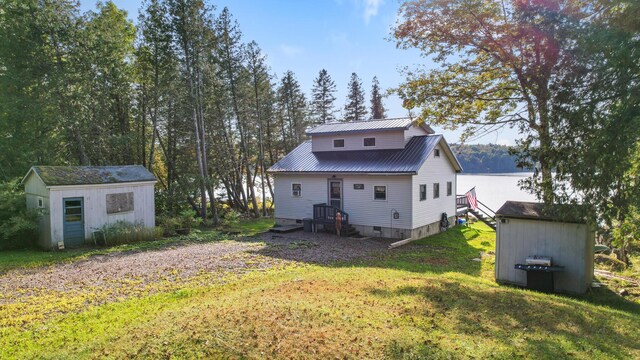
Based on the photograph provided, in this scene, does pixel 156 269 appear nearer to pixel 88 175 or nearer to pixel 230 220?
pixel 88 175

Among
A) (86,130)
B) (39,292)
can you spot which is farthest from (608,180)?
(86,130)

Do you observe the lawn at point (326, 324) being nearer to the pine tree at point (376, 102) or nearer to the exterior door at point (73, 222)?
the exterior door at point (73, 222)

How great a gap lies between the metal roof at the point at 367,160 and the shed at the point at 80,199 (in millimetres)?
6881

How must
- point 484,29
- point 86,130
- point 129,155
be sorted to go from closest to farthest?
1. point 484,29
2. point 86,130
3. point 129,155

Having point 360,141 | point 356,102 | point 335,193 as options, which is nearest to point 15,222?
point 335,193

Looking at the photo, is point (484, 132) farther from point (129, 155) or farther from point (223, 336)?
point (129, 155)

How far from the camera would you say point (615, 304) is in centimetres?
941

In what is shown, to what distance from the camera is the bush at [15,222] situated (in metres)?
14.0

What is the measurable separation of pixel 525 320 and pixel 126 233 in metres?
15.1

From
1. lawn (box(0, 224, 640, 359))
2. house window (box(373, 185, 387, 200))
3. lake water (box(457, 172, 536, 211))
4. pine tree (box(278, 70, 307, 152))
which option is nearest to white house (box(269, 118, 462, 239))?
house window (box(373, 185, 387, 200))

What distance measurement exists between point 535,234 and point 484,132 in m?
4.67

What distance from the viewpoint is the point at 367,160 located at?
1841 centimetres

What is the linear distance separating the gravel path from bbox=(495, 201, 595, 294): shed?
4.60 meters

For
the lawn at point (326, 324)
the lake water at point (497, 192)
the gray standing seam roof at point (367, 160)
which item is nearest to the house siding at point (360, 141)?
the gray standing seam roof at point (367, 160)
